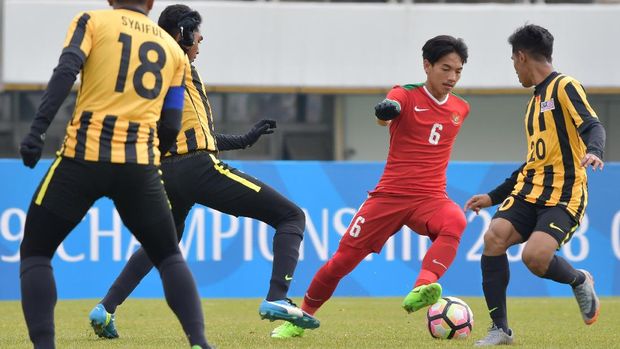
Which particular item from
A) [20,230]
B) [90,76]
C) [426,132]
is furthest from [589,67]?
[90,76]

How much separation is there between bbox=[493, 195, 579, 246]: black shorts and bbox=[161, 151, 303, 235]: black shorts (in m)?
1.41

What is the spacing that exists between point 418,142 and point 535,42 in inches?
46.0

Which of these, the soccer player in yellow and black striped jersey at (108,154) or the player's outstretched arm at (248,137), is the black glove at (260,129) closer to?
the player's outstretched arm at (248,137)

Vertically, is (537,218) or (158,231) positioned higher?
(158,231)

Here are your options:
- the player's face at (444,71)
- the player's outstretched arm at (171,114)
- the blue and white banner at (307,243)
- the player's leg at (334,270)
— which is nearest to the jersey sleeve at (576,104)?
the player's face at (444,71)

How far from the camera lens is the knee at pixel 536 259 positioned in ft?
24.7

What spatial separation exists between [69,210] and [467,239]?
8.49 metres

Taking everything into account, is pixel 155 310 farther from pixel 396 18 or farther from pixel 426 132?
pixel 396 18

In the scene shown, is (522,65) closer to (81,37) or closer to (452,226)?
(452,226)

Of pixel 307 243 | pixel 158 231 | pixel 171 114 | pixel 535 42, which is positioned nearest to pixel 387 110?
pixel 535 42

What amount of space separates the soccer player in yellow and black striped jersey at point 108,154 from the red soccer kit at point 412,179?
2.73 meters

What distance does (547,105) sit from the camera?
7699 mm

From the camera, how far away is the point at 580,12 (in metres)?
22.6

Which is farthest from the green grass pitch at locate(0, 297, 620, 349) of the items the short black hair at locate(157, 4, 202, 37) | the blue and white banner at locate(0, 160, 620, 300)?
the short black hair at locate(157, 4, 202, 37)
